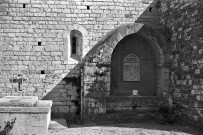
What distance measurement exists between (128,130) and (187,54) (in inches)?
113

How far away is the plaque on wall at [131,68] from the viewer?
8305mm

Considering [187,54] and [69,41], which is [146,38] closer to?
[187,54]

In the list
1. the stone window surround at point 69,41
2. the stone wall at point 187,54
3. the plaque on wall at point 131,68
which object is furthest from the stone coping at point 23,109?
the stone wall at point 187,54

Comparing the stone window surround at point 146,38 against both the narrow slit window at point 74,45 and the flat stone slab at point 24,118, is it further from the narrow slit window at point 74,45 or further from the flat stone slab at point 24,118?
the flat stone slab at point 24,118

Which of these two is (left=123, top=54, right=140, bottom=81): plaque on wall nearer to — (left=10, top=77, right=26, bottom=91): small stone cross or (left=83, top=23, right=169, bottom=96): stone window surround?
(left=83, top=23, right=169, bottom=96): stone window surround

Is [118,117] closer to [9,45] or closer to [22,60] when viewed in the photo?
[22,60]

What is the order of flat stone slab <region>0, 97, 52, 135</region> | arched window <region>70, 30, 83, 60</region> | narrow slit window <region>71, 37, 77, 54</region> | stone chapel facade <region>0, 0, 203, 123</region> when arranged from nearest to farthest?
1. flat stone slab <region>0, 97, 52, 135</region>
2. stone chapel facade <region>0, 0, 203, 123</region>
3. arched window <region>70, 30, 83, 60</region>
4. narrow slit window <region>71, 37, 77, 54</region>

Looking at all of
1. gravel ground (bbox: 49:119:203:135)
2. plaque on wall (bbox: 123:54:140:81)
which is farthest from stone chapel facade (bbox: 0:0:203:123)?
gravel ground (bbox: 49:119:203:135)

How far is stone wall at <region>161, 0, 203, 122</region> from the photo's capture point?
253 inches

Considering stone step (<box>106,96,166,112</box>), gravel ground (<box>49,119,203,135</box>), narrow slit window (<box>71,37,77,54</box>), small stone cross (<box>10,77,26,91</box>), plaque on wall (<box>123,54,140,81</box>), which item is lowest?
gravel ground (<box>49,119,203,135</box>)

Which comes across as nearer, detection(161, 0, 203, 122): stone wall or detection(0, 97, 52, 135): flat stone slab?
detection(0, 97, 52, 135): flat stone slab

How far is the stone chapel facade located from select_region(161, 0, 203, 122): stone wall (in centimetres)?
6

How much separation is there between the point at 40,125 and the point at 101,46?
3.02 meters

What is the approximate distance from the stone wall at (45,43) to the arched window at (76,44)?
0.22 meters
